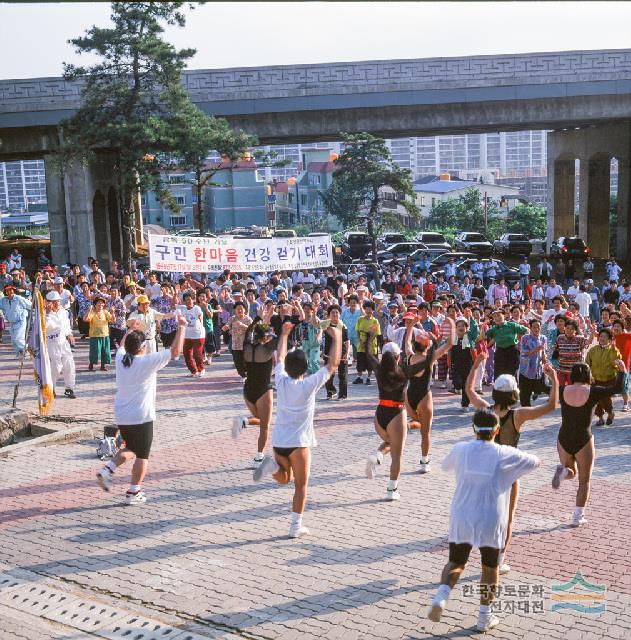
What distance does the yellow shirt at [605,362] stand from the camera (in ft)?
37.9

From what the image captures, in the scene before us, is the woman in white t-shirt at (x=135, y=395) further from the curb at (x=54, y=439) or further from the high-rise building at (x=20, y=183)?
the high-rise building at (x=20, y=183)

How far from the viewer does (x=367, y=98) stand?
112 ft

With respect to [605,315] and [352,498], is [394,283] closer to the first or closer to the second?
[605,315]

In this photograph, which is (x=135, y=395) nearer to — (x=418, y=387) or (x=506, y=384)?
(x=418, y=387)

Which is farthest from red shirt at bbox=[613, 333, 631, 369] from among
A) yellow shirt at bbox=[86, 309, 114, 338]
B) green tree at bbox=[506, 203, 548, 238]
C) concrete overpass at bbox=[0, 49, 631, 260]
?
green tree at bbox=[506, 203, 548, 238]

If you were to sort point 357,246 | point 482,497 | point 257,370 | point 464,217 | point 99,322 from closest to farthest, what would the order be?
point 482,497
point 257,370
point 99,322
point 357,246
point 464,217

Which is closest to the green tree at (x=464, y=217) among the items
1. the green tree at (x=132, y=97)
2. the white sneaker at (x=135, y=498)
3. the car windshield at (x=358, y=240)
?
the car windshield at (x=358, y=240)

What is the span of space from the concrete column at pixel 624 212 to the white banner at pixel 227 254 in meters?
26.3

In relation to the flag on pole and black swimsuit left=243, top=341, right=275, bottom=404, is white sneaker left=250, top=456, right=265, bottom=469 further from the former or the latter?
the flag on pole

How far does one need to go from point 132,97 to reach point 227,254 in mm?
10687

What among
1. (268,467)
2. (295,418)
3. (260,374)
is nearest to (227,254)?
(260,374)

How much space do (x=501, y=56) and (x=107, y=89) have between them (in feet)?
49.7

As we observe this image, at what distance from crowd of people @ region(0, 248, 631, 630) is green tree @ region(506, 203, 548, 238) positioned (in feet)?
158

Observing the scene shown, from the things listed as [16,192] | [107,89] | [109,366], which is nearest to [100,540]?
[109,366]
